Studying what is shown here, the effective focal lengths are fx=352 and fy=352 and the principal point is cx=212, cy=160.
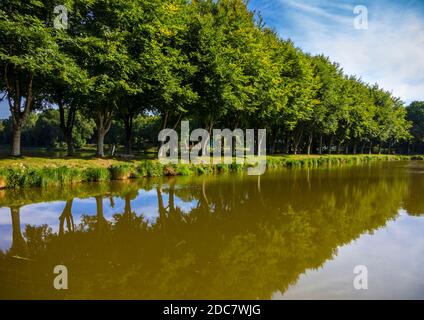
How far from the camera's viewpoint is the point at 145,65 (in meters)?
27.9

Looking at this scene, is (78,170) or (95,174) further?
(95,174)

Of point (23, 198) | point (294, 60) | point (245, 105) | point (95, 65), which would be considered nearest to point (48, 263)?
point (23, 198)

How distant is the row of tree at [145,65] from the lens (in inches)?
917

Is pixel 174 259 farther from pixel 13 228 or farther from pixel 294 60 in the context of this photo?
pixel 294 60

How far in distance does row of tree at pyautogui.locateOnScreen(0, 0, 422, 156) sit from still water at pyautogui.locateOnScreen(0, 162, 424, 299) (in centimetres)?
968

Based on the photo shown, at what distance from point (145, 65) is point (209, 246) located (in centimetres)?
2137

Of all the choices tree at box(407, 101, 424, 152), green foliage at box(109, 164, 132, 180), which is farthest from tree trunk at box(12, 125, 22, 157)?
tree at box(407, 101, 424, 152)

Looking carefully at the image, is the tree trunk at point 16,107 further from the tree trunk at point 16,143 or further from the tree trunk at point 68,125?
the tree trunk at point 68,125

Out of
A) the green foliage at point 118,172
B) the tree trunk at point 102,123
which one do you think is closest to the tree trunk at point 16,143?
the green foliage at point 118,172

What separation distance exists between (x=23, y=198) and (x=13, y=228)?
19.5 feet

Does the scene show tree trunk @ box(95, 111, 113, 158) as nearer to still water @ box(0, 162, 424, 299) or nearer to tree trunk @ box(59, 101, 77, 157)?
tree trunk @ box(59, 101, 77, 157)

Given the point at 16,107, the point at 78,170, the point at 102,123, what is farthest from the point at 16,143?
the point at 102,123

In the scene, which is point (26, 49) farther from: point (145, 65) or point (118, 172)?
point (118, 172)
